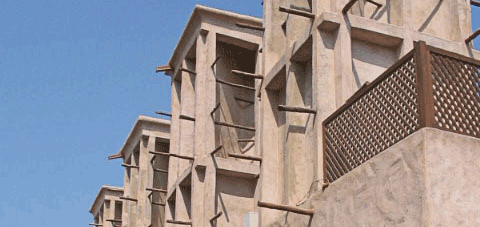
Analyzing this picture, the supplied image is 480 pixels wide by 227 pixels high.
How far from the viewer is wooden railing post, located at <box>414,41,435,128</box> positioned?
1103 cm

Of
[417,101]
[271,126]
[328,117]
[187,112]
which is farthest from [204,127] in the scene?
[417,101]

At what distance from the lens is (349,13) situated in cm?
1591

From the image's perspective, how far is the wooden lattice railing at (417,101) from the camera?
11180mm

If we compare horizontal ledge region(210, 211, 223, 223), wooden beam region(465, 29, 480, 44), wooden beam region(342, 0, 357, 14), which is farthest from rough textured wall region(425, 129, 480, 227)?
horizontal ledge region(210, 211, 223, 223)

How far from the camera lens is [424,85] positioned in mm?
11133

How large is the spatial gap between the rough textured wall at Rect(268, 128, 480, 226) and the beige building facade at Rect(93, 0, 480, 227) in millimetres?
15

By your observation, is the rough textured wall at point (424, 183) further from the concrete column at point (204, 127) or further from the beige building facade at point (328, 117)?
the concrete column at point (204, 127)

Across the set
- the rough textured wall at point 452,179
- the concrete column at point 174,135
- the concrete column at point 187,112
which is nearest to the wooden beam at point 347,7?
the rough textured wall at point 452,179

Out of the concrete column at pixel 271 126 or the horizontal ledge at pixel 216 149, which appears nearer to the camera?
the concrete column at pixel 271 126

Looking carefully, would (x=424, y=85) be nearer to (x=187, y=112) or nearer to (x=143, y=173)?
(x=187, y=112)

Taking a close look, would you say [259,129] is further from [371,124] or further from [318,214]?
[371,124]

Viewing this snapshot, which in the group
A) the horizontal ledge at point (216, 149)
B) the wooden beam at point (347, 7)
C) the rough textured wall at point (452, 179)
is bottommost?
the rough textured wall at point (452, 179)

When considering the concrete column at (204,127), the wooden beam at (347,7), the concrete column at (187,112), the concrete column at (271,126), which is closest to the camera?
the wooden beam at (347,7)

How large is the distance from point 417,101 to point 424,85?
206 mm
